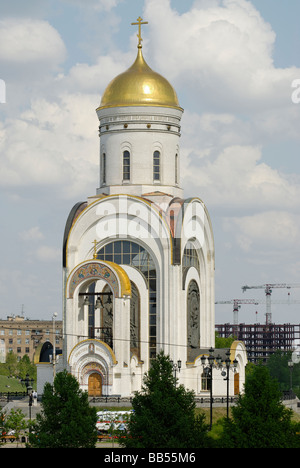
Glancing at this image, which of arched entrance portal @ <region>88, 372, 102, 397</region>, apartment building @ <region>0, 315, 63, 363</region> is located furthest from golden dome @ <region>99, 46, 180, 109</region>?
apartment building @ <region>0, 315, 63, 363</region>

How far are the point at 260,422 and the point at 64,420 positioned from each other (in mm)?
6125

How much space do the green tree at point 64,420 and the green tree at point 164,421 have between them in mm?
1306

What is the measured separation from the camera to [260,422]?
3378cm

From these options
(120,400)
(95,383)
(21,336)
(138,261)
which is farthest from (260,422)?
(21,336)

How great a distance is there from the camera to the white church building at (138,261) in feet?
178

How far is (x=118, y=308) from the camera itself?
177ft

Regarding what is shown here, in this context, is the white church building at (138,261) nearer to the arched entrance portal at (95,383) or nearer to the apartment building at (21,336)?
the arched entrance portal at (95,383)

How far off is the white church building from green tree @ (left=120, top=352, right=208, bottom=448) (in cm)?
1819

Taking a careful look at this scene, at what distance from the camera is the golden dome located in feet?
193

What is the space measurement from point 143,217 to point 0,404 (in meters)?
11.7

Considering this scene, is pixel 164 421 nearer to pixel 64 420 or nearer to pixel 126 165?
pixel 64 420

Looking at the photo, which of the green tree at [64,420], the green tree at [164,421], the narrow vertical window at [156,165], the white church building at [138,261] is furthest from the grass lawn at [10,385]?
the green tree at [164,421]
